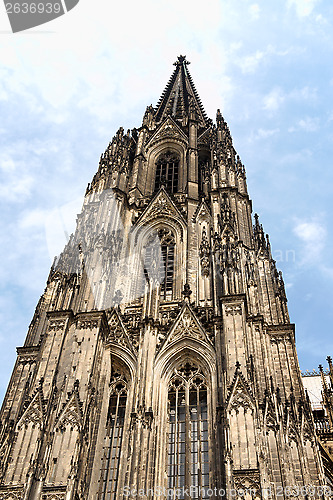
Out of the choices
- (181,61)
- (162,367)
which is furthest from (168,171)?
(181,61)

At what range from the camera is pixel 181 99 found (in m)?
46.7

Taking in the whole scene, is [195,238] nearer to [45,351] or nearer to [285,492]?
[45,351]

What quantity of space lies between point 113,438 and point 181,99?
31.5 meters

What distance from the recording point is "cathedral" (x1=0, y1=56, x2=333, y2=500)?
1823 centimetres

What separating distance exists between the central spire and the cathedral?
37.1 ft

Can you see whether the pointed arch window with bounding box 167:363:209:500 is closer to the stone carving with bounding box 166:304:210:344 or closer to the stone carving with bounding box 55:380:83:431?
the stone carving with bounding box 166:304:210:344

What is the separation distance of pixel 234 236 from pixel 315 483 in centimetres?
1136

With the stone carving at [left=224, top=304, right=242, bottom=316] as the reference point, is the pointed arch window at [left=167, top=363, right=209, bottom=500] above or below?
below

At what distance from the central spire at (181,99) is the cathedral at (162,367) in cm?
1132

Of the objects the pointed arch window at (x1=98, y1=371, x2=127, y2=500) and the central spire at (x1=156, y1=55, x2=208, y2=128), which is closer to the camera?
the pointed arch window at (x1=98, y1=371, x2=127, y2=500)

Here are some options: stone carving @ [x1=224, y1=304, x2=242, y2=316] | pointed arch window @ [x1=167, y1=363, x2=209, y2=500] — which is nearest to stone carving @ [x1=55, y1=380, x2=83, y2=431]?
pointed arch window @ [x1=167, y1=363, x2=209, y2=500]

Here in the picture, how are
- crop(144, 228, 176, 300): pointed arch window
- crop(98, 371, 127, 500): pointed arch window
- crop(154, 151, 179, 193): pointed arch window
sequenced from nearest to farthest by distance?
crop(98, 371, 127, 500): pointed arch window, crop(144, 228, 176, 300): pointed arch window, crop(154, 151, 179, 193): pointed arch window

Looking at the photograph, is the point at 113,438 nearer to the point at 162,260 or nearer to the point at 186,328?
the point at 186,328

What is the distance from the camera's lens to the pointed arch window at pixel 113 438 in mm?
19319
